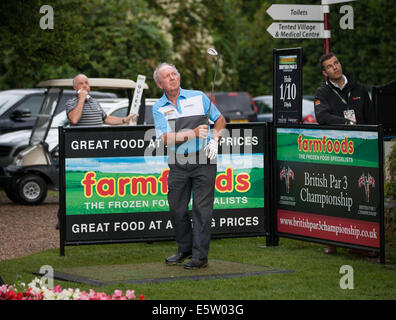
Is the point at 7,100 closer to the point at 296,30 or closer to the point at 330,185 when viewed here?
the point at 296,30

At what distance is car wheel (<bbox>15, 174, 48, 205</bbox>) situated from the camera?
15.7 metres

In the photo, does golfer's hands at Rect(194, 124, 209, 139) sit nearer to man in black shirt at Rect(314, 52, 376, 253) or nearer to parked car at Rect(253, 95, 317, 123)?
man in black shirt at Rect(314, 52, 376, 253)

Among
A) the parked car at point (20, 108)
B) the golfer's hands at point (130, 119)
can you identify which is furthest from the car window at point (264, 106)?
the golfer's hands at point (130, 119)

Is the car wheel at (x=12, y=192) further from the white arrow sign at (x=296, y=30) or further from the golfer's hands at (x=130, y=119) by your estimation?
the white arrow sign at (x=296, y=30)

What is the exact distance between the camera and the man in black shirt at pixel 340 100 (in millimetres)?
9578

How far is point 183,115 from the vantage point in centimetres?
856

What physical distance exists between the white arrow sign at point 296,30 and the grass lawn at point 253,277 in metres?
2.45

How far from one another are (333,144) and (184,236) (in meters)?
1.85

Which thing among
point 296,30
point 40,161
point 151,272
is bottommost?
point 151,272

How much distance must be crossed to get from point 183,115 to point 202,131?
15.6 inches

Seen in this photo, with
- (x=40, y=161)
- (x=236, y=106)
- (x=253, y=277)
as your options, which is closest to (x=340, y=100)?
(x=253, y=277)
